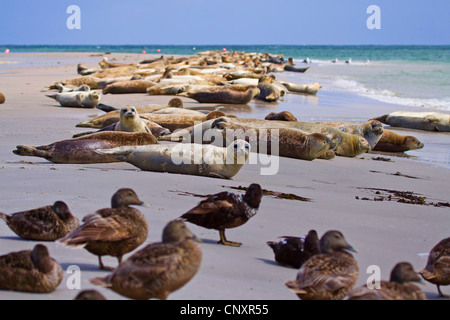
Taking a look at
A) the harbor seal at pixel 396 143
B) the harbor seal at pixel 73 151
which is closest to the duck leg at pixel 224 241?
the harbor seal at pixel 73 151

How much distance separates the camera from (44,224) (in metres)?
3.34

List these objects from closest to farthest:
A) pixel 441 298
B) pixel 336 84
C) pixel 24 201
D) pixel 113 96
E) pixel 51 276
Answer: pixel 51 276, pixel 441 298, pixel 24 201, pixel 113 96, pixel 336 84

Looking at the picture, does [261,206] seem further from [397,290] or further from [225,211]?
[397,290]

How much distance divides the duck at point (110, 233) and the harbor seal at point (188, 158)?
311 centimetres

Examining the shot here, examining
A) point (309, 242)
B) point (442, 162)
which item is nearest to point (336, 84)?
point (442, 162)

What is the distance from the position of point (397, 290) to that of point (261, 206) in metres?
2.49

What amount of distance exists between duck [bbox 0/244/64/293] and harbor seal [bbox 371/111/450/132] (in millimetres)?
10885

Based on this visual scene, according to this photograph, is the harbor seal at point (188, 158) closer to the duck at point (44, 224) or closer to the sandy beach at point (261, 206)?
the sandy beach at point (261, 206)

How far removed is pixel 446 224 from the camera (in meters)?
4.89

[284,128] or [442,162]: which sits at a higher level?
[284,128]

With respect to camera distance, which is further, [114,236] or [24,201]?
[24,201]
